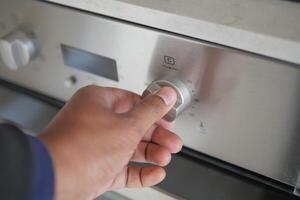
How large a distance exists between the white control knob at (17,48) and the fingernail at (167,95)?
231mm

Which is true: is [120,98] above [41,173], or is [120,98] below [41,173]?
above

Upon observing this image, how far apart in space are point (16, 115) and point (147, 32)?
0.32m

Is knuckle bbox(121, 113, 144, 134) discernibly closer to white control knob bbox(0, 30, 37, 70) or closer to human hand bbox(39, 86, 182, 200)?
human hand bbox(39, 86, 182, 200)

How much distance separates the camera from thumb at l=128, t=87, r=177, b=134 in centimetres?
42

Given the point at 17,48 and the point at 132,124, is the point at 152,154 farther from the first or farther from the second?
the point at 17,48

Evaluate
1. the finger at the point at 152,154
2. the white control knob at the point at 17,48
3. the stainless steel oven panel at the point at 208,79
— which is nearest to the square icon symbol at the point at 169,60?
the stainless steel oven panel at the point at 208,79

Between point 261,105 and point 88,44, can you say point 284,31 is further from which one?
point 88,44

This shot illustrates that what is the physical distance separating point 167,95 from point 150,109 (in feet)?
0.10

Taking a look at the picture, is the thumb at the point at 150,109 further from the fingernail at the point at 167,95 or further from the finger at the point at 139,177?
the finger at the point at 139,177

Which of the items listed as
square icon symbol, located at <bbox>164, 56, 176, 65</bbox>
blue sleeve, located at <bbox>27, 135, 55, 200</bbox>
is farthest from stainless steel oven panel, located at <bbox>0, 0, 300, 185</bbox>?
blue sleeve, located at <bbox>27, 135, 55, 200</bbox>

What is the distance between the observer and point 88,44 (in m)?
0.53

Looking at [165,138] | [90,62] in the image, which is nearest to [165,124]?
[165,138]

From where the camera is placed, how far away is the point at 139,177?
0.53m

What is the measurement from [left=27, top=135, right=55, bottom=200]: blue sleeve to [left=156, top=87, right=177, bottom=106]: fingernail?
0.14 metres
